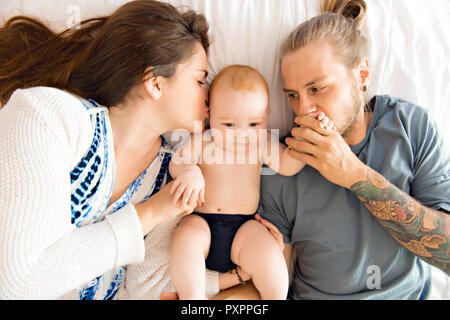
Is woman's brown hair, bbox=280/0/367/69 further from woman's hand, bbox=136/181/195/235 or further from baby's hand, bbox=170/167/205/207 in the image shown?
woman's hand, bbox=136/181/195/235

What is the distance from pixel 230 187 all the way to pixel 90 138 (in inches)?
23.4

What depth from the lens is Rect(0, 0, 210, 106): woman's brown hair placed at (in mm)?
1226

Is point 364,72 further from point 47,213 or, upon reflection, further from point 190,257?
point 47,213

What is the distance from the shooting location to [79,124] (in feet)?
3.61

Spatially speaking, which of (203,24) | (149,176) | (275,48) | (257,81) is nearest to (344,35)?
(275,48)

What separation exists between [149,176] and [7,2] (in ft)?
3.43

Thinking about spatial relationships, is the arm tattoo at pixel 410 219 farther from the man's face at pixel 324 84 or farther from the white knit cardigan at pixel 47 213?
the white knit cardigan at pixel 47 213

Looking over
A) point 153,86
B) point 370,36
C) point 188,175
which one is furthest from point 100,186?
point 370,36

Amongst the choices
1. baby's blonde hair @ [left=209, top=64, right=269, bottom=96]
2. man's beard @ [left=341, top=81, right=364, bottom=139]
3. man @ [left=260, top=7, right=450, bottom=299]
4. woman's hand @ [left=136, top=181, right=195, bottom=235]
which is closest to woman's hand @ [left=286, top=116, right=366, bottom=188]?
man @ [left=260, top=7, right=450, bottom=299]

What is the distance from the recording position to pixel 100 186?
120 centimetres

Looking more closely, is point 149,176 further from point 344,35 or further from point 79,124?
point 344,35

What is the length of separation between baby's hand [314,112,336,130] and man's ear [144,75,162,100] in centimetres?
64

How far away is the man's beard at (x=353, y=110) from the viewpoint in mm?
1287

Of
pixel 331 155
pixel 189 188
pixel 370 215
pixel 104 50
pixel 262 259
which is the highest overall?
pixel 104 50
